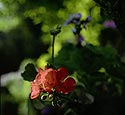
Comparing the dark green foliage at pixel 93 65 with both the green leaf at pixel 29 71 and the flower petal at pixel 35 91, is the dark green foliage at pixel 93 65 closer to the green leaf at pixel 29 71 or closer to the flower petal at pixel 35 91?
the green leaf at pixel 29 71

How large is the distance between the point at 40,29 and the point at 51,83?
3.26 metres

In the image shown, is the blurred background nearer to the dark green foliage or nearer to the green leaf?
the dark green foliage

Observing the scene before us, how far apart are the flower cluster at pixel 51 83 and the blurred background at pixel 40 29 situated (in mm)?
426

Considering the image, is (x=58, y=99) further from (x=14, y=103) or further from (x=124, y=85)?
(x=14, y=103)

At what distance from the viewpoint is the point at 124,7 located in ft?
7.36

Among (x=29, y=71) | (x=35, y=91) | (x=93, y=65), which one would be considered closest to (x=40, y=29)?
(x=93, y=65)

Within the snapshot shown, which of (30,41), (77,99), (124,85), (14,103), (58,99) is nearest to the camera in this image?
(58,99)

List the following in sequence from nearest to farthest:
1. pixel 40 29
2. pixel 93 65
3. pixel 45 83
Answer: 1. pixel 45 83
2. pixel 93 65
3. pixel 40 29

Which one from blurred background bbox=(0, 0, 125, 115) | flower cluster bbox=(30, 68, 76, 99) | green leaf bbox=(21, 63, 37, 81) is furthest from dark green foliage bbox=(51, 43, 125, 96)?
flower cluster bbox=(30, 68, 76, 99)

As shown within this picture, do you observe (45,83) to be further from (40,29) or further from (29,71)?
(40,29)

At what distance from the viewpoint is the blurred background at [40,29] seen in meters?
2.62

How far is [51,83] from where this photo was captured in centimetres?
194

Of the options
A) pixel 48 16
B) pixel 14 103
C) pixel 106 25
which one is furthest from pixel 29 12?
pixel 14 103

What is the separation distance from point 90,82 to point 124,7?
71 centimetres
